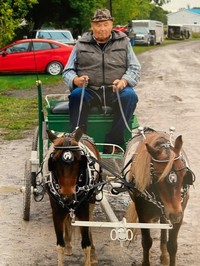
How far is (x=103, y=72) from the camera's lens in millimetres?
7383

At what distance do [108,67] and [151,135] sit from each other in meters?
1.89

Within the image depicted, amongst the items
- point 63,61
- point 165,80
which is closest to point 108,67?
point 165,80

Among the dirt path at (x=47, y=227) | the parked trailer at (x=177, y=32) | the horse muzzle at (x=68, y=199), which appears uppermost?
the horse muzzle at (x=68, y=199)

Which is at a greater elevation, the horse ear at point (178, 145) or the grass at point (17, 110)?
the horse ear at point (178, 145)

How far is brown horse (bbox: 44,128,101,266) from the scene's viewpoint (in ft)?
16.9

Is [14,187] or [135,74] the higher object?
[135,74]

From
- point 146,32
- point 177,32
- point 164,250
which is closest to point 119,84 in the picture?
point 164,250

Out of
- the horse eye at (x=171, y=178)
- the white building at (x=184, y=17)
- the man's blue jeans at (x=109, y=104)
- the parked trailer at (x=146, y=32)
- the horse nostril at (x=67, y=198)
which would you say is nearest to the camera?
the horse eye at (x=171, y=178)

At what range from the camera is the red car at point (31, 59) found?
26531mm

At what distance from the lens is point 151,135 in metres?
5.68

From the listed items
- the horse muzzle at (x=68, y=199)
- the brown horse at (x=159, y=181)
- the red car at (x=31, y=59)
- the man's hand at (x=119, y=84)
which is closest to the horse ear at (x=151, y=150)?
the brown horse at (x=159, y=181)

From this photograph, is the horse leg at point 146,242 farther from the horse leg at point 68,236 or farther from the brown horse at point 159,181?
the horse leg at point 68,236

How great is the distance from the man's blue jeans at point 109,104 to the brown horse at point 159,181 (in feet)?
4.50

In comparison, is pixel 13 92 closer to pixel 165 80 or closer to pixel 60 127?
pixel 165 80
